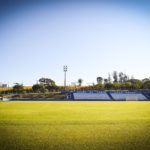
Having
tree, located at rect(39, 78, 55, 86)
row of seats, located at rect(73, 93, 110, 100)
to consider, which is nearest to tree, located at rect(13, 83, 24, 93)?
tree, located at rect(39, 78, 55, 86)

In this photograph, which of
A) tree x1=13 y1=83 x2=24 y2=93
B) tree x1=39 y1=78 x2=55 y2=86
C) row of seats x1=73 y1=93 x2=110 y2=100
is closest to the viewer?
row of seats x1=73 y1=93 x2=110 y2=100

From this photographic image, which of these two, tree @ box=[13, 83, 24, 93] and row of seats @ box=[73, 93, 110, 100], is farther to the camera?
tree @ box=[13, 83, 24, 93]

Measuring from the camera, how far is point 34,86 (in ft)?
242

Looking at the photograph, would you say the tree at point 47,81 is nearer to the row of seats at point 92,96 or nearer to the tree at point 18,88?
the tree at point 18,88

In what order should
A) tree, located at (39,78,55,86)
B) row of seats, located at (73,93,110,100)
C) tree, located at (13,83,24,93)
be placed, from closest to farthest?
row of seats, located at (73,93,110,100)
tree, located at (13,83,24,93)
tree, located at (39,78,55,86)

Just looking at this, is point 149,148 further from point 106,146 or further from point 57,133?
point 57,133

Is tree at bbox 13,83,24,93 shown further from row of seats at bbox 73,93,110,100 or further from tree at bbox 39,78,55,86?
row of seats at bbox 73,93,110,100

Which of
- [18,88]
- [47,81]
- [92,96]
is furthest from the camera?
[47,81]

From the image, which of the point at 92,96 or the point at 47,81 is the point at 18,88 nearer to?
the point at 47,81

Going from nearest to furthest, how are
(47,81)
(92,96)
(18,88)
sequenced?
1. (92,96)
2. (18,88)
3. (47,81)

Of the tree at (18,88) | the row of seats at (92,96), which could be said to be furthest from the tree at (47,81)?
the row of seats at (92,96)

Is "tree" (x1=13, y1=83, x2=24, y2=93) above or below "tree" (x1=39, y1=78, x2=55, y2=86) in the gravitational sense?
below

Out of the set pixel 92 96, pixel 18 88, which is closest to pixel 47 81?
pixel 18 88

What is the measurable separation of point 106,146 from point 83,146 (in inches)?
38.7
